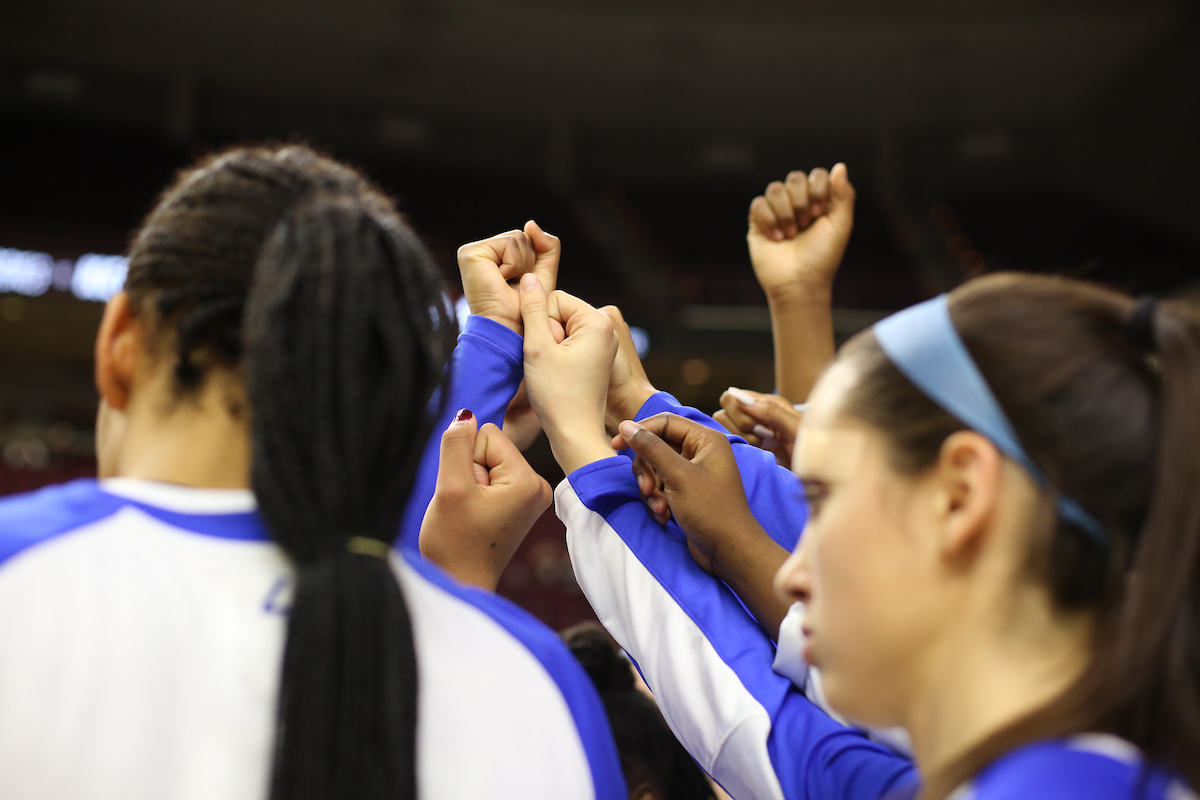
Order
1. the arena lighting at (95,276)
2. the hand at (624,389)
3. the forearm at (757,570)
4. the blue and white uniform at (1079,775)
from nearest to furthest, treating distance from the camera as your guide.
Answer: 1. the blue and white uniform at (1079,775)
2. the forearm at (757,570)
3. the hand at (624,389)
4. the arena lighting at (95,276)

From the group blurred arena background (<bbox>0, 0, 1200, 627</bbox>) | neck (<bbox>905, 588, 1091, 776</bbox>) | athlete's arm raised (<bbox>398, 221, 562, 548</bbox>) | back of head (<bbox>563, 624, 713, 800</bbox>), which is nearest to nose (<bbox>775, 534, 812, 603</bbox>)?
neck (<bbox>905, 588, 1091, 776</bbox>)

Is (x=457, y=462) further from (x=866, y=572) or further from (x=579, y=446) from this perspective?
(x=866, y=572)

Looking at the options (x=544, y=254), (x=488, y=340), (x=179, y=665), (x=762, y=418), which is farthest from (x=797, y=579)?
(x=762, y=418)

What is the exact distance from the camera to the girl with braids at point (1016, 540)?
1.74 ft

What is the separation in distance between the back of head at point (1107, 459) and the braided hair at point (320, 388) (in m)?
0.31

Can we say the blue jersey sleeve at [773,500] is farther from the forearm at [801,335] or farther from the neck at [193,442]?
the neck at [193,442]

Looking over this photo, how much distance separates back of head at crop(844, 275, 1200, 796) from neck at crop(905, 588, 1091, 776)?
0.04 ft

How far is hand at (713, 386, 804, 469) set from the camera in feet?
4.43

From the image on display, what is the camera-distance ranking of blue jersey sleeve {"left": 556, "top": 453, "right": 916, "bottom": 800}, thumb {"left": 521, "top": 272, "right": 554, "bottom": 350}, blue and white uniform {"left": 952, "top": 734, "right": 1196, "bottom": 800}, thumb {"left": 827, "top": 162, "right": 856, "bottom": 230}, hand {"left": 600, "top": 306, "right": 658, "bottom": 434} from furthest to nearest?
1. thumb {"left": 827, "top": 162, "right": 856, "bottom": 230}
2. hand {"left": 600, "top": 306, "right": 658, "bottom": 434}
3. thumb {"left": 521, "top": 272, "right": 554, "bottom": 350}
4. blue jersey sleeve {"left": 556, "top": 453, "right": 916, "bottom": 800}
5. blue and white uniform {"left": 952, "top": 734, "right": 1196, "bottom": 800}

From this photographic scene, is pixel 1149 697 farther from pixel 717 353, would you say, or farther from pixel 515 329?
pixel 717 353

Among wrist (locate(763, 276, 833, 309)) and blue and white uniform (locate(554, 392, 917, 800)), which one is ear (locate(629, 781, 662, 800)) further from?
wrist (locate(763, 276, 833, 309))

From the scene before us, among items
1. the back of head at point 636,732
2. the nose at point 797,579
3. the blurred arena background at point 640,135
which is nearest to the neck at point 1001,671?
the nose at point 797,579

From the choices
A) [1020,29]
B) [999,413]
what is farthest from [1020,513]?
[1020,29]

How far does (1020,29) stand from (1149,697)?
9.36 m
